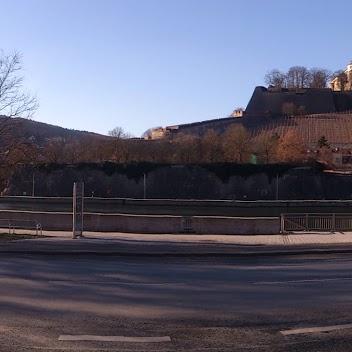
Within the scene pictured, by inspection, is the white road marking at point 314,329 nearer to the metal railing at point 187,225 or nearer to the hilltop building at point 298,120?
the metal railing at point 187,225

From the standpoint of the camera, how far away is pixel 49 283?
12.0 metres

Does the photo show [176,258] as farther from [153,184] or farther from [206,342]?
[153,184]

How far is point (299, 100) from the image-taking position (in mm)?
183250

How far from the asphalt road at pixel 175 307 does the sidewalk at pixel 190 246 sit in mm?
4106

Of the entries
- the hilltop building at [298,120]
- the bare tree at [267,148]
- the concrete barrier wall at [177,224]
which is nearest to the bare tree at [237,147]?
the bare tree at [267,148]

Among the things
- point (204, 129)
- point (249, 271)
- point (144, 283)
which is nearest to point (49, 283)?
point (144, 283)

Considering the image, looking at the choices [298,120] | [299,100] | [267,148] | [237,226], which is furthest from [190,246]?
[299,100]

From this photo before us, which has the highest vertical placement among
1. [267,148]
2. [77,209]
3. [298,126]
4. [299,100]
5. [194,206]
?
[299,100]

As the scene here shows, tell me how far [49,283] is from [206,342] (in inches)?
222

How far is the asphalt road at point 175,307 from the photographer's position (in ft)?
23.3

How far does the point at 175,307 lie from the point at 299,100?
179 meters

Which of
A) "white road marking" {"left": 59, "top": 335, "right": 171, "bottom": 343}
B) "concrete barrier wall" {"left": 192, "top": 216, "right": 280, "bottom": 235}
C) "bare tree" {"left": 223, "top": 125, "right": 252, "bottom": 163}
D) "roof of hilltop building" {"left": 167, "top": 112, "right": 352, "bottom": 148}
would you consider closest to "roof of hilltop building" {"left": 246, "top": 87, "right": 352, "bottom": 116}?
"roof of hilltop building" {"left": 167, "top": 112, "right": 352, "bottom": 148}

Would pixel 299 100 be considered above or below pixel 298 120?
above

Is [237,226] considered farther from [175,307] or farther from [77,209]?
[175,307]
